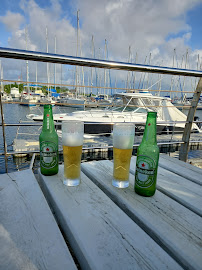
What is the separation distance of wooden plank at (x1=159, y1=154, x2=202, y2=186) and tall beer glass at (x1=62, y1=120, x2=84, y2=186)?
0.65m

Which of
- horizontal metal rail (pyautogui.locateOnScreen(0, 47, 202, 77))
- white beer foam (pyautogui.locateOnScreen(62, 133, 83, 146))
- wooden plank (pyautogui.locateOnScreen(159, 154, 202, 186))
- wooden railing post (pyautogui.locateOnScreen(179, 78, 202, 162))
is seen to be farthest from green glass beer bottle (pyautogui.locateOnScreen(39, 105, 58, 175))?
wooden railing post (pyautogui.locateOnScreen(179, 78, 202, 162))

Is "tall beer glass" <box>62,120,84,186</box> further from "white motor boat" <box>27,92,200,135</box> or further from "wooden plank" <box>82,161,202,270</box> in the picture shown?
"white motor boat" <box>27,92,200,135</box>

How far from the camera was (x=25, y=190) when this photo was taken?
0.81 m

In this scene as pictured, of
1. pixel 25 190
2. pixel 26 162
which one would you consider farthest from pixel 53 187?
pixel 26 162

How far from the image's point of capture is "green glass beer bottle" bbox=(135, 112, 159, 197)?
2.48ft

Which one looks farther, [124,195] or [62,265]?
[124,195]

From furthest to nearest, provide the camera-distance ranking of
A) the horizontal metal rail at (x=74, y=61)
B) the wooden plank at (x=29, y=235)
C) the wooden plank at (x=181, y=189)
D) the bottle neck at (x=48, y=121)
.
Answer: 1. the horizontal metal rail at (x=74, y=61)
2. the bottle neck at (x=48, y=121)
3. the wooden plank at (x=181, y=189)
4. the wooden plank at (x=29, y=235)

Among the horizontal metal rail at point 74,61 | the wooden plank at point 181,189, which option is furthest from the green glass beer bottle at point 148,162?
the horizontal metal rail at point 74,61

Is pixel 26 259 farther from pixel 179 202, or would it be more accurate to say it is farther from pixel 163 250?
pixel 179 202

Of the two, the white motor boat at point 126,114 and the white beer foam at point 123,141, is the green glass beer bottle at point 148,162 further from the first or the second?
the white motor boat at point 126,114

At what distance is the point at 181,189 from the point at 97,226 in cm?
51

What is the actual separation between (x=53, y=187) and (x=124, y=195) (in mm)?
321

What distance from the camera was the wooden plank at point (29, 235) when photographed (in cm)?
44

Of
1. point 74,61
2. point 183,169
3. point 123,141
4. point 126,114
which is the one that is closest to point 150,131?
point 123,141
